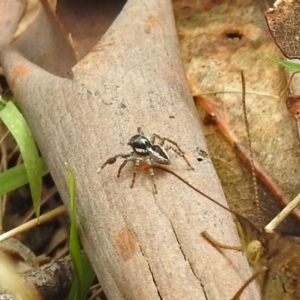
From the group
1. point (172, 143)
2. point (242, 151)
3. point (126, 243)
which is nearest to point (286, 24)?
point (242, 151)

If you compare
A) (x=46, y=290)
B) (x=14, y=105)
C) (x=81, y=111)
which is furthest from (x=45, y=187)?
(x=81, y=111)

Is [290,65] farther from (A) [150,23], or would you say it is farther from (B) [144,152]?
(B) [144,152]

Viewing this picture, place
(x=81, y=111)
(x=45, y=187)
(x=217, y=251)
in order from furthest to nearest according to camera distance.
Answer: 1. (x=45, y=187)
2. (x=81, y=111)
3. (x=217, y=251)

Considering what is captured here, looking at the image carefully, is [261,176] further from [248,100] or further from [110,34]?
[110,34]

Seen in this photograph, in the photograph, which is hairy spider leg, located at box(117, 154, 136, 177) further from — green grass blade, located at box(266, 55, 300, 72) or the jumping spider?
green grass blade, located at box(266, 55, 300, 72)

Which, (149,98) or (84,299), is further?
(84,299)

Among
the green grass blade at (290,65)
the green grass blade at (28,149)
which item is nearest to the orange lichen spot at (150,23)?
the green grass blade at (290,65)

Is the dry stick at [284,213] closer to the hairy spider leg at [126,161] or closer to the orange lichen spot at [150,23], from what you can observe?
the hairy spider leg at [126,161]
